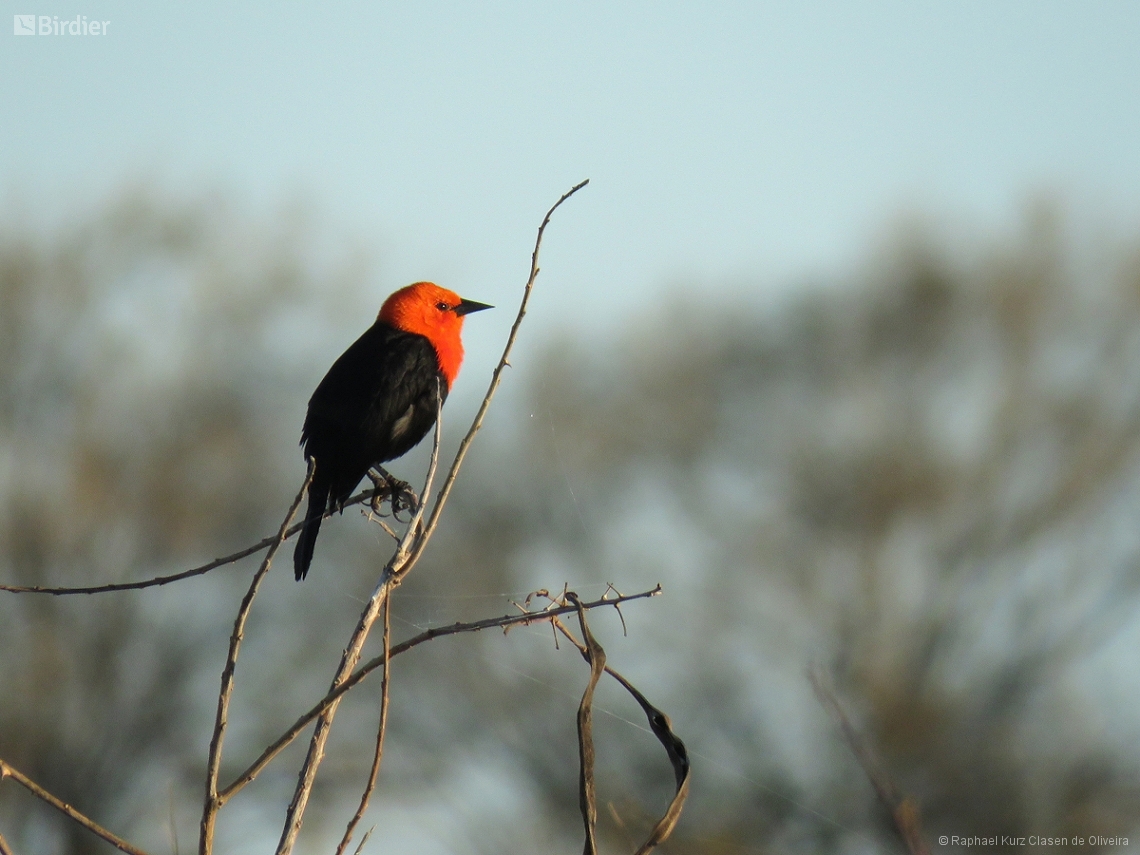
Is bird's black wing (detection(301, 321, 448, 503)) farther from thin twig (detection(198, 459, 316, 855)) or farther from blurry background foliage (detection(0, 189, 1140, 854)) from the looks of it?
blurry background foliage (detection(0, 189, 1140, 854))

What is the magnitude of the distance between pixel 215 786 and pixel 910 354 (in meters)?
14.9

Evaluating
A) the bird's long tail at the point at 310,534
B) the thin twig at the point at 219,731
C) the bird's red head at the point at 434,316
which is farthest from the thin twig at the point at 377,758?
the bird's red head at the point at 434,316

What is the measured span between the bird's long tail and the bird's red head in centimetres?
73

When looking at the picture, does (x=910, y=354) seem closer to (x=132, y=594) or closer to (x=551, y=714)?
(x=551, y=714)

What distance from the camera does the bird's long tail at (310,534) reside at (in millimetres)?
3175

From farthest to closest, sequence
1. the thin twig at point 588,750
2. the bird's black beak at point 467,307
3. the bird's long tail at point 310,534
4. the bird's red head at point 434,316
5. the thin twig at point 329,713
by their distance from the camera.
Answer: the bird's black beak at point 467,307 → the bird's red head at point 434,316 → the bird's long tail at point 310,534 → the thin twig at point 329,713 → the thin twig at point 588,750

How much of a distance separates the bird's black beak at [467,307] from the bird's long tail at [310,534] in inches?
44.9

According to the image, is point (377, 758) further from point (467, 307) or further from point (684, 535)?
point (684, 535)

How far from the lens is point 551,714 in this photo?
15.2 m

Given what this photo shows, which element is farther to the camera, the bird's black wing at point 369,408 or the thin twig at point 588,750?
the bird's black wing at point 369,408

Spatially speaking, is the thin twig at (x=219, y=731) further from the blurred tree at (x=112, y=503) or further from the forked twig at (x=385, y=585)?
the blurred tree at (x=112, y=503)

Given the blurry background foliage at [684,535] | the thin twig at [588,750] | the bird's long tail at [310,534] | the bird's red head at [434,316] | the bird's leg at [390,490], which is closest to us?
the thin twig at [588,750]

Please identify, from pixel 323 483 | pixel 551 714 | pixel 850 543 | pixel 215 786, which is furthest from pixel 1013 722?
pixel 215 786

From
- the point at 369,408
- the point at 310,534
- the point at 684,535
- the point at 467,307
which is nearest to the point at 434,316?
the point at 467,307
